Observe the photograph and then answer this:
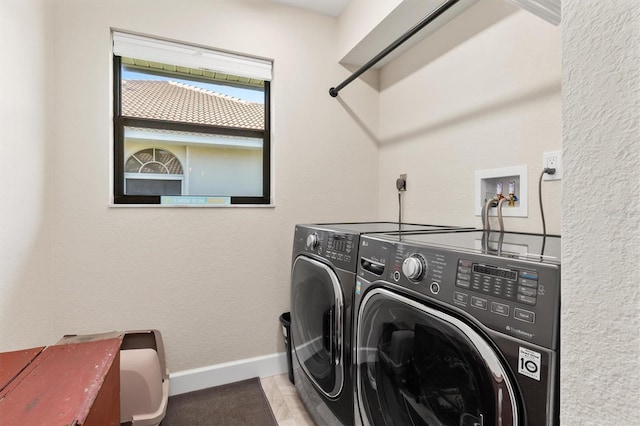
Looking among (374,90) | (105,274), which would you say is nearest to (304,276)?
(105,274)

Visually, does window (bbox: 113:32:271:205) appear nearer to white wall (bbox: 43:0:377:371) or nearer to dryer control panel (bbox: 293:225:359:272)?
white wall (bbox: 43:0:377:371)

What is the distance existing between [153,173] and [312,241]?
44.2 inches

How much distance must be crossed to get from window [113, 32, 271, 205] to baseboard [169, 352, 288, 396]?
3.44 feet

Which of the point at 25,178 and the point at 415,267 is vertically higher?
the point at 25,178

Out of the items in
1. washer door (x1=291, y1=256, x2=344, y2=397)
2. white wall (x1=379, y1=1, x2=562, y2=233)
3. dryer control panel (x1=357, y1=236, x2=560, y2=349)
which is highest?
white wall (x1=379, y1=1, x2=562, y2=233)

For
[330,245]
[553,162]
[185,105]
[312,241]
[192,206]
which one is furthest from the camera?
[185,105]

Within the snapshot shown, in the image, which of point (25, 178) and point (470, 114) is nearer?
point (25, 178)

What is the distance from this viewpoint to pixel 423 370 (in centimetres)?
91

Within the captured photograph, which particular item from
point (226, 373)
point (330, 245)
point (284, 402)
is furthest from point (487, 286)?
point (226, 373)

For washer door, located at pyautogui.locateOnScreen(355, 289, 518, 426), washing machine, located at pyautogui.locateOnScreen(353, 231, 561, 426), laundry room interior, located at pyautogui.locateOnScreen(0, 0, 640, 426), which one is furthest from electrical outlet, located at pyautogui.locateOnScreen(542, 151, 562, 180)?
washer door, located at pyautogui.locateOnScreen(355, 289, 518, 426)

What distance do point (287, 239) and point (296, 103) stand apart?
37.3 inches

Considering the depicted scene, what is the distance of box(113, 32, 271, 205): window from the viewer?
1.79m

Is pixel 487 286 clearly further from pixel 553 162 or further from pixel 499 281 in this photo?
pixel 553 162

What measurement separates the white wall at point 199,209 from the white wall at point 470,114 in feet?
1.20
